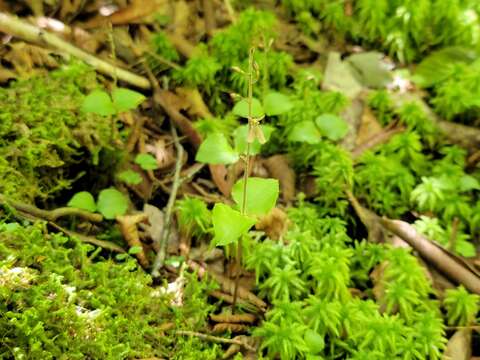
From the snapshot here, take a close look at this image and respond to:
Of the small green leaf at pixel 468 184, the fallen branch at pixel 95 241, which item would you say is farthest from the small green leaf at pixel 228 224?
the small green leaf at pixel 468 184

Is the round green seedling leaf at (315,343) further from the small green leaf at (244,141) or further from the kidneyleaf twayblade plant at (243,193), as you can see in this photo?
the small green leaf at (244,141)

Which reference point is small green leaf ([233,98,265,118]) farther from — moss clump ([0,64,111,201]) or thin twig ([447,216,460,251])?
thin twig ([447,216,460,251])

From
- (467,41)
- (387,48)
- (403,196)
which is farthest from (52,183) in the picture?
(467,41)

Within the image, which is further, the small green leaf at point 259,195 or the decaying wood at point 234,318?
the decaying wood at point 234,318

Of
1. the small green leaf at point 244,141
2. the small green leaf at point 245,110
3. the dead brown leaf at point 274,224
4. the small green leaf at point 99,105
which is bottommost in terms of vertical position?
the dead brown leaf at point 274,224

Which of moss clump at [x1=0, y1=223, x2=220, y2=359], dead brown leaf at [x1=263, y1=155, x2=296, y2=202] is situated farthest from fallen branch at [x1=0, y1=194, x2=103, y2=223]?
dead brown leaf at [x1=263, y1=155, x2=296, y2=202]

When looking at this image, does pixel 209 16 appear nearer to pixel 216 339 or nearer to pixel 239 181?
pixel 239 181

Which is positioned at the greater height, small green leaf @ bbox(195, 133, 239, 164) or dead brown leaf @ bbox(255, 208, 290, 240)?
small green leaf @ bbox(195, 133, 239, 164)
